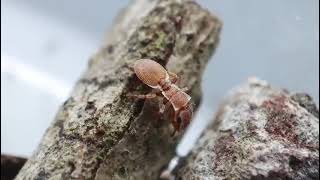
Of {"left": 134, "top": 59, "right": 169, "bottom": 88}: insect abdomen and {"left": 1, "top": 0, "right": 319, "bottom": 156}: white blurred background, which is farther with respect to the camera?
{"left": 1, "top": 0, "right": 319, "bottom": 156}: white blurred background

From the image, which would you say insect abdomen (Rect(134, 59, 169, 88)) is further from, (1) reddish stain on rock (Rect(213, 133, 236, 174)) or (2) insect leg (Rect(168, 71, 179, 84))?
(1) reddish stain on rock (Rect(213, 133, 236, 174))

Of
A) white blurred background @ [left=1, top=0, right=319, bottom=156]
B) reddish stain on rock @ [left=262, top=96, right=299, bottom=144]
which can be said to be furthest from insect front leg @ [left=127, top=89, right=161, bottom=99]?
white blurred background @ [left=1, top=0, right=319, bottom=156]

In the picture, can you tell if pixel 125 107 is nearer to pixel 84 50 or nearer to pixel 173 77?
pixel 173 77

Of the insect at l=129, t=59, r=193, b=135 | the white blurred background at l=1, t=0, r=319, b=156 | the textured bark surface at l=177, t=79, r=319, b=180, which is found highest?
the insect at l=129, t=59, r=193, b=135

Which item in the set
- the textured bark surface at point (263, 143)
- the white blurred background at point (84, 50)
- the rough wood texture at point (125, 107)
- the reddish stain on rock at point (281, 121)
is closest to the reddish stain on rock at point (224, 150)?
the textured bark surface at point (263, 143)

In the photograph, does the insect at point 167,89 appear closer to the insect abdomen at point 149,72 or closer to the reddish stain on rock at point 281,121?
the insect abdomen at point 149,72

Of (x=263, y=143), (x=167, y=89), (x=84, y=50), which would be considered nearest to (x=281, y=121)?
(x=263, y=143)
